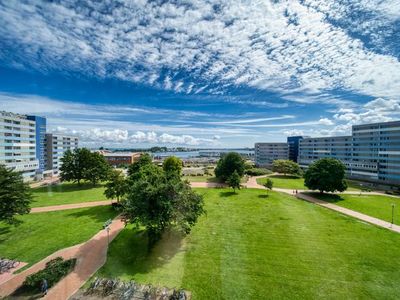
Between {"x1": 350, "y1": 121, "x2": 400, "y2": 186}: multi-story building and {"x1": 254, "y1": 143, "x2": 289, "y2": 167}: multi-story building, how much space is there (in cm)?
3402

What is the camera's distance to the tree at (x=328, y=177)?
3716 cm

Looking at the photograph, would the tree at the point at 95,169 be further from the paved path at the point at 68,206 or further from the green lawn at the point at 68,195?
the paved path at the point at 68,206

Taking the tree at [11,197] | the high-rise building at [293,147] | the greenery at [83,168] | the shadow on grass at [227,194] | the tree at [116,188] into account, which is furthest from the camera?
the high-rise building at [293,147]

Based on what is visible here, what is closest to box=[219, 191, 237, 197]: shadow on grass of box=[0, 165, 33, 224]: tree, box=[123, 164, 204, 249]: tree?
box=[123, 164, 204, 249]: tree

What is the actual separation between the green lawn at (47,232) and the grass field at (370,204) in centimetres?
3037

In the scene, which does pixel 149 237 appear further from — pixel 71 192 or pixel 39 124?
pixel 39 124

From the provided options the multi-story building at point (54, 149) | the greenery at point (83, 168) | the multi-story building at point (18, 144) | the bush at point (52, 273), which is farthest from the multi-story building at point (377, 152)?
the multi-story building at point (54, 149)

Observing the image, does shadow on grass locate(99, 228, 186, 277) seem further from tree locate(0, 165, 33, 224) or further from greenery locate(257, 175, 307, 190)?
greenery locate(257, 175, 307, 190)

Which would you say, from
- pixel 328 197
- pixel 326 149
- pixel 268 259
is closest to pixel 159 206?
pixel 268 259

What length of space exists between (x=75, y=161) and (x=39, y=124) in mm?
26647

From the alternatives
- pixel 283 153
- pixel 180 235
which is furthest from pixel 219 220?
pixel 283 153

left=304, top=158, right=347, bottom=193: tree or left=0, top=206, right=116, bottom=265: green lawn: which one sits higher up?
left=304, top=158, right=347, bottom=193: tree

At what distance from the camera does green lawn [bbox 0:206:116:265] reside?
17703mm

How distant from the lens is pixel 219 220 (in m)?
23.8
